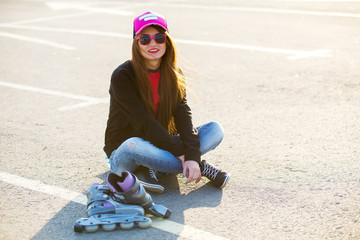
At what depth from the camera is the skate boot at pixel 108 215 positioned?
3.71 m

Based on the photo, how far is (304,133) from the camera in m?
5.59

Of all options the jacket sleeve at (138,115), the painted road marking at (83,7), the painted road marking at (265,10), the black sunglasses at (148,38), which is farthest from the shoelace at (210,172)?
the painted road marking at (83,7)

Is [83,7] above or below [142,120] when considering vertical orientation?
below

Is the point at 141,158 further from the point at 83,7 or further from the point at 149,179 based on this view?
the point at 83,7

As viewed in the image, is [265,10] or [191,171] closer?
[191,171]

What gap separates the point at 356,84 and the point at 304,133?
199cm

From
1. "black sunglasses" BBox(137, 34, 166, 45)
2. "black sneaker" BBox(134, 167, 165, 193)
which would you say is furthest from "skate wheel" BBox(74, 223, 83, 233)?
"black sunglasses" BBox(137, 34, 166, 45)

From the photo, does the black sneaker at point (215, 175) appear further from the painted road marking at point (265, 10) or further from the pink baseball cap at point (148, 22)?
the painted road marking at point (265, 10)

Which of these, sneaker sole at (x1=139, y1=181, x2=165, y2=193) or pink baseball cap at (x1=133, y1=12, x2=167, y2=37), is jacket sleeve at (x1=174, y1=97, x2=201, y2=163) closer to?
sneaker sole at (x1=139, y1=181, x2=165, y2=193)

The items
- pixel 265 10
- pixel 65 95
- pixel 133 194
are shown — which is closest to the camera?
pixel 133 194

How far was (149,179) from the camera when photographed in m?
4.39

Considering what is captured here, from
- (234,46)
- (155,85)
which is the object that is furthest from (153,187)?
(234,46)

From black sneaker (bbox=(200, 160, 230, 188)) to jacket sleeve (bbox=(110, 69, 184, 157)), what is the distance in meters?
0.24

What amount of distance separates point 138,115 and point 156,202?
0.67 metres
